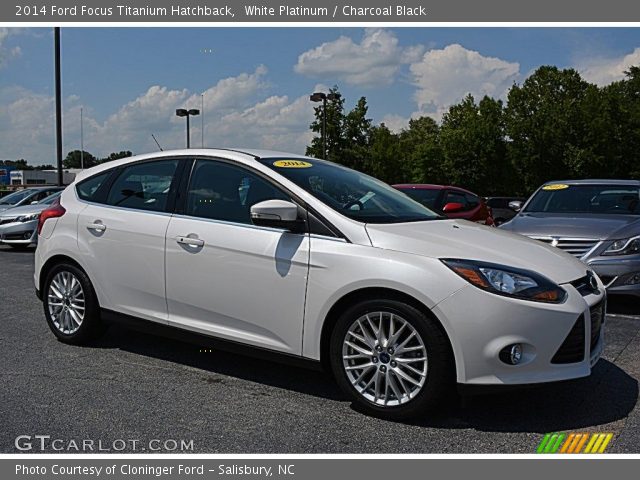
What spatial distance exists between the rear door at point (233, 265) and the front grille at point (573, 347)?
59.1 inches

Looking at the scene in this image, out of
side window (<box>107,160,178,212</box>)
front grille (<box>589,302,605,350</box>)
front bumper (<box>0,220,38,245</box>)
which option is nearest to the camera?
front grille (<box>589,302,605,350</box>)

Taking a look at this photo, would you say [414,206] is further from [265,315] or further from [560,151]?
[560,151]

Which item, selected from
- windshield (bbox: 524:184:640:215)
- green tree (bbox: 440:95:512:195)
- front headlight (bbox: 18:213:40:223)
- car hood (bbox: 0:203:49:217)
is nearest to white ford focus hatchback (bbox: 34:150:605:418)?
windshield (bbox: 524:184:640:215)

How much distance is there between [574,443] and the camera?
140 inches

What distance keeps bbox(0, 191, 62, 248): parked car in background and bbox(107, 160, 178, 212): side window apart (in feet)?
31.5

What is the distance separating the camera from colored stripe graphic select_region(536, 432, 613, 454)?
348cm

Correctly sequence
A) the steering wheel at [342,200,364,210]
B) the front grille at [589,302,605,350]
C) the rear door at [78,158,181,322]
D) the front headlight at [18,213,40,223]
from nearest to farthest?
the front grille at [589,302,605,350] < the steering wheel at [342,200,364,210] < the rear door at [78,158,181,322] < the front headlight at [18,213,40,223]

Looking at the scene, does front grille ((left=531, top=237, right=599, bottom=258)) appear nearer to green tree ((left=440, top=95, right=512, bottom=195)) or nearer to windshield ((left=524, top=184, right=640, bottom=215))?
windshield ((left=524, top=184, right=640, bottom=215))

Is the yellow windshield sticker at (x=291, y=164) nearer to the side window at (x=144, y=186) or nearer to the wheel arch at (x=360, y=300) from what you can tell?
the side window at (x=144, y=186)

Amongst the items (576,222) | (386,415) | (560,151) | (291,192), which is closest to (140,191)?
(291,192)

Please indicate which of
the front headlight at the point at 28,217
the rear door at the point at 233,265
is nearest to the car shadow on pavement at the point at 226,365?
the rear door at the point at 233,265

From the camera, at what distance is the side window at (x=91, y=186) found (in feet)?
17.7

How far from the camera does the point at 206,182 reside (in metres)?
4.72

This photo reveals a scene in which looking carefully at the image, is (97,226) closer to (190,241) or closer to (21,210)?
(190,241)
